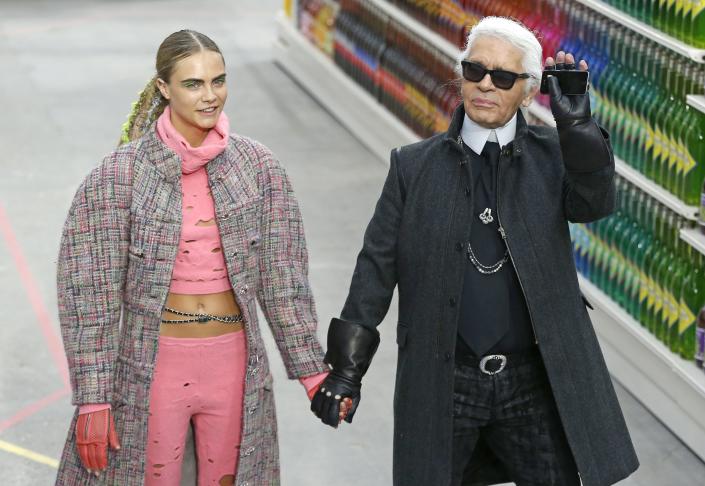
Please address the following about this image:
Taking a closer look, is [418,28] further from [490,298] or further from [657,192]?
[490,298]

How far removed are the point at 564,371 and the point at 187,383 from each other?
96 centimetres

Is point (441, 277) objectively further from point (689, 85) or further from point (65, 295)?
A: point (689, 85)

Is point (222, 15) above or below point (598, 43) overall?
below

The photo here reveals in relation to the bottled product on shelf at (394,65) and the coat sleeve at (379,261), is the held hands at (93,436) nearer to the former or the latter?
the coat sleeve at (379,261)

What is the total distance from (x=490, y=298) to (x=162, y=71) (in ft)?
3.29

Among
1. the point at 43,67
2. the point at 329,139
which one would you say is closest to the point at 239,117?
the point at 329,139

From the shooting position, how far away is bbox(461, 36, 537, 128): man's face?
3.35 meters

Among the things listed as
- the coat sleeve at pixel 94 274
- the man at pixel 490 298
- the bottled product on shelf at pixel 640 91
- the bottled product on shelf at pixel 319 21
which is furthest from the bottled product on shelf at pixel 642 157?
the bottled product on shelf at pixel 319 21

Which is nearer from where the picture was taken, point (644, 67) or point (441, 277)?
point (441, 277)

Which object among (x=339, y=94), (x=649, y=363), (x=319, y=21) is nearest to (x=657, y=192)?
(x=649, y=363)

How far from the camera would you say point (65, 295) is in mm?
3482

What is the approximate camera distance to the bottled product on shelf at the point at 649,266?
17.7ft

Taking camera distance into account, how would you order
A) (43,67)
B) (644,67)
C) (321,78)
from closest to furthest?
(644,67)
(321,78)
(43,67)

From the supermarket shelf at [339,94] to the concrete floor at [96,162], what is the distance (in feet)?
0.37
